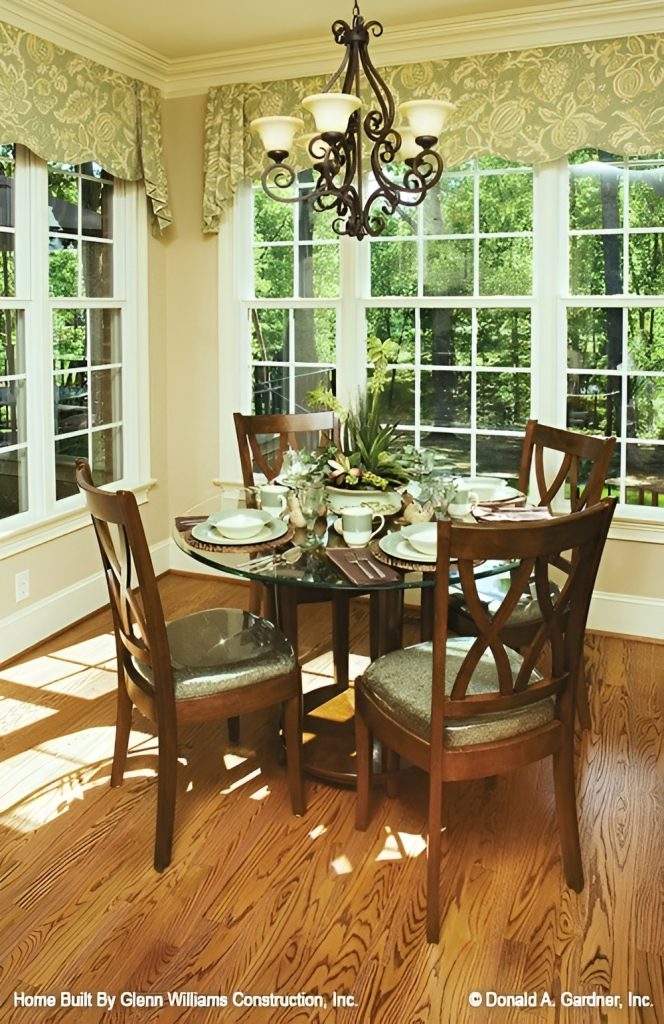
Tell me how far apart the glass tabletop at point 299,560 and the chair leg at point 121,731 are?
469 mm

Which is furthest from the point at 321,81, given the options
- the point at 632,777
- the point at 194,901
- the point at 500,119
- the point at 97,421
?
the point at 194,901

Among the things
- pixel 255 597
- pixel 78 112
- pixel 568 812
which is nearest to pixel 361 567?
pixel 568 812

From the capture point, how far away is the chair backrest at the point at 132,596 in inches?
89.6

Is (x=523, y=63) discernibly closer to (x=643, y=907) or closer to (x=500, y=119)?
(x=500, y=119)

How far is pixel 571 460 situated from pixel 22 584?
2397mm

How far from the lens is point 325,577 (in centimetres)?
245

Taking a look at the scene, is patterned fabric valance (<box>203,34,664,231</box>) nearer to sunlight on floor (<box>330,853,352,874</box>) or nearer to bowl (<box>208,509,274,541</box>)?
bowl (<box>208,509,274,541</box>)

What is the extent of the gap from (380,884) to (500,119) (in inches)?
126

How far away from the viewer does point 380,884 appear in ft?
7.85

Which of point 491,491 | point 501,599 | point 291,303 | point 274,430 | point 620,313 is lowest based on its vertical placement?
point 501,599

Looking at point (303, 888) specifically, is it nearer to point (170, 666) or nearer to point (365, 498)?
point (170, 666)

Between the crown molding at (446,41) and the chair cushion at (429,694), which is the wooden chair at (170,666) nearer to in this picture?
the chair cushion at (429,694)

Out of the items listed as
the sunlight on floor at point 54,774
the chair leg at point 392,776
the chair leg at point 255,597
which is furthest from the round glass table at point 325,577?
the sunlight on floor at point 54,774

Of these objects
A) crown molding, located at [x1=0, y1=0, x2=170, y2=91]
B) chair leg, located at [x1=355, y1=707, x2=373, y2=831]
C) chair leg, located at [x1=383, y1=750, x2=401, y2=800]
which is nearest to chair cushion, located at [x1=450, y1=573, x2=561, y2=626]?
chair leg, located at [x1=383, y1=750, x2=401, y2=800]
